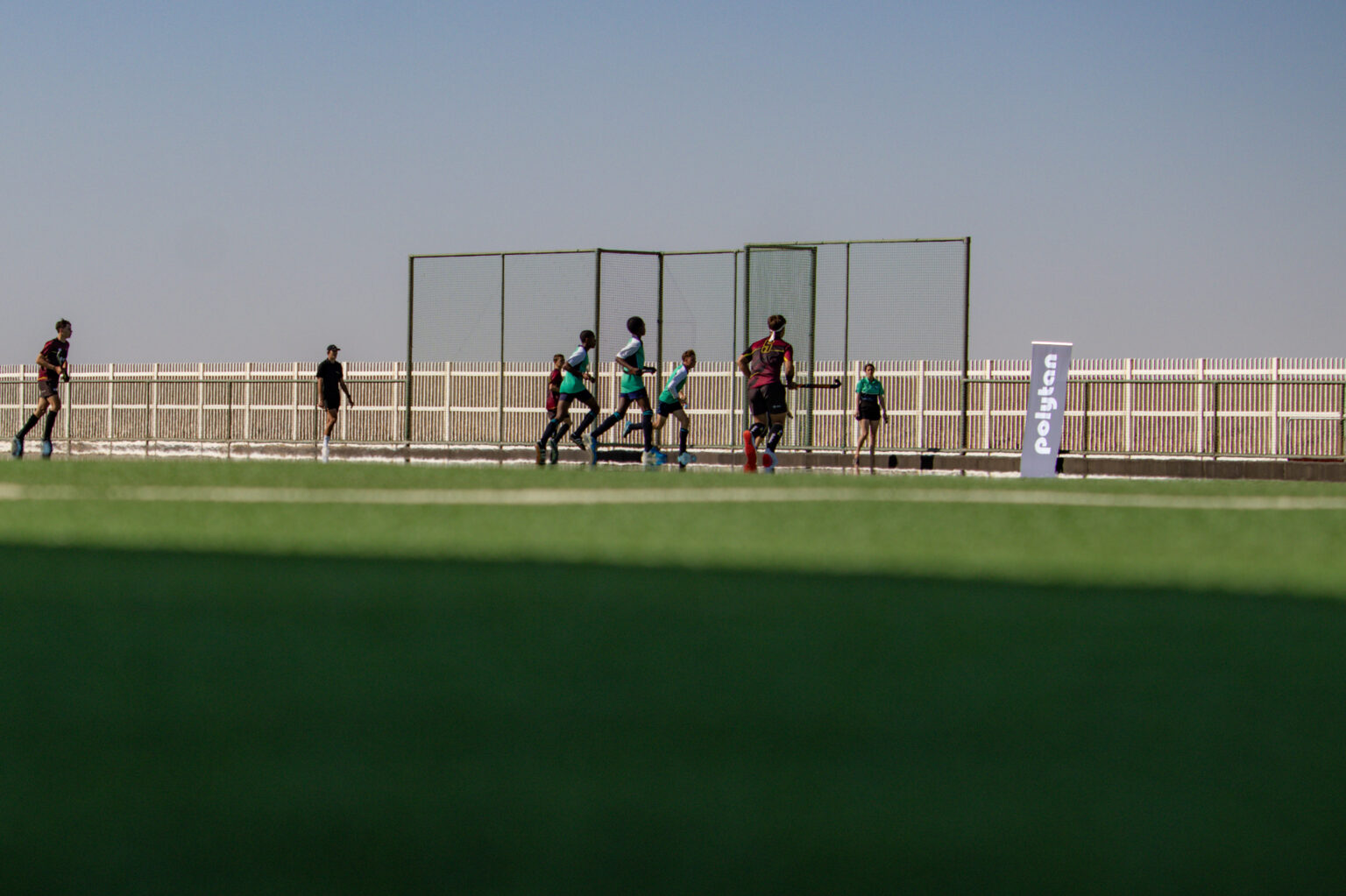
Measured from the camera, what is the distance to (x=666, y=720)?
3246 millimetres

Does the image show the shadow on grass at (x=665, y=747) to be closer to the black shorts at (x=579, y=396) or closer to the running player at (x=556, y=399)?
the black shorts at (x=579, y=396)

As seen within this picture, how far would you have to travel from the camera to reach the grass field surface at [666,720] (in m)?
2.31

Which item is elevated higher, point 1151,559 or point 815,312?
point 815,312

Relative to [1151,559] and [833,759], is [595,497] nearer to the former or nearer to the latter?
[1151,559]

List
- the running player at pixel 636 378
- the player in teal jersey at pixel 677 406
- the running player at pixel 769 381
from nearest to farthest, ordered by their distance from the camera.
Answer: the running player at pixel 769 381
the running player at pixel 636 378
the player in teal jersey at pixel 677 406

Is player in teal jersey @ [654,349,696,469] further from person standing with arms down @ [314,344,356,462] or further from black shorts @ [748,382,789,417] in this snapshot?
person standing with arms down @ [314,344,356,462]

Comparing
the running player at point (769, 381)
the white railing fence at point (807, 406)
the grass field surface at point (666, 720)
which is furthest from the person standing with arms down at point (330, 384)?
the grass field surface at point (666, 720)

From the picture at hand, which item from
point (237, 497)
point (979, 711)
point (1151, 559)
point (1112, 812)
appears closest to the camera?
point (1112, 812)

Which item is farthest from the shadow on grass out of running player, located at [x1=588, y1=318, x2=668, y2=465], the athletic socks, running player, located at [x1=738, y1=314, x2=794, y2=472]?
the athletic socks

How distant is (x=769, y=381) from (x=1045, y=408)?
470cm

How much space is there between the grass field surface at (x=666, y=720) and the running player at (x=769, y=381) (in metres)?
11.0

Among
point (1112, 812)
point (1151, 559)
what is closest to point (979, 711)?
point (1112, 812)

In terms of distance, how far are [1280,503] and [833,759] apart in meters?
9.41

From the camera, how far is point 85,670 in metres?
3.82
